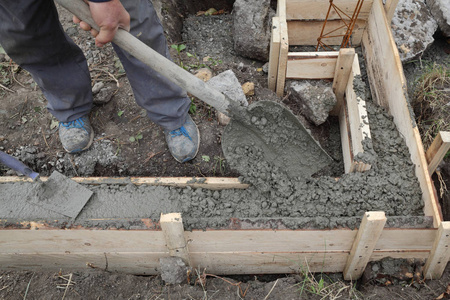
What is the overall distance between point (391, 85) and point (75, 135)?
2482 millimetres

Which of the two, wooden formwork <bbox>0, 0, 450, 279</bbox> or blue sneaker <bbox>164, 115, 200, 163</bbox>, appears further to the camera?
blue sneaker <bbox>164, 115, 200, 163</bbox>

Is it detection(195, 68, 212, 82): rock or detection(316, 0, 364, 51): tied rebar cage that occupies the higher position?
detection(316, 0, 364, 51): tied rebar cage

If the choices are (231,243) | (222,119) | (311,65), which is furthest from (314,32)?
(231,243)

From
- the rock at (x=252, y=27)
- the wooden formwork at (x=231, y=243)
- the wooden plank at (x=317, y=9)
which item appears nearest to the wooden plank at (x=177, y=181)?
the wooden formwork at (x=231, y=243)

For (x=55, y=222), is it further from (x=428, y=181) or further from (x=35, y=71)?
(x=428, y=181)

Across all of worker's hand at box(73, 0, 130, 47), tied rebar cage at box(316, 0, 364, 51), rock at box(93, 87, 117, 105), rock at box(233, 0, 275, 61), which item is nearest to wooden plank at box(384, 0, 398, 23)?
tied rebar cage at box(316, 0, 364, 51)

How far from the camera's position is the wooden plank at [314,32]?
362 centimetres

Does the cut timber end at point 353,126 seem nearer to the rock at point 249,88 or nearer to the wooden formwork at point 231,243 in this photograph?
the wooden formwork at point 231,243

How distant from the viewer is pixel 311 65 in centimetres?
308

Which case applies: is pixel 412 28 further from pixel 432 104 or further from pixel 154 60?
pixel 154 60

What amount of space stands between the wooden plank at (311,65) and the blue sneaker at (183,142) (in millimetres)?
999

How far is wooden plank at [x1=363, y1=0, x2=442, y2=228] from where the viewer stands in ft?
7.61

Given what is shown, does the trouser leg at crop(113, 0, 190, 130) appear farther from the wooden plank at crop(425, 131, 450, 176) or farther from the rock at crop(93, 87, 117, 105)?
the wooden plank at crop(425, 131, 450, 176)

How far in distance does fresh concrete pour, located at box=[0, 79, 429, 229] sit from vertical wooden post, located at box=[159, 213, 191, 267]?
95mm
